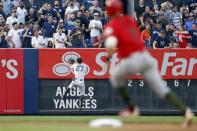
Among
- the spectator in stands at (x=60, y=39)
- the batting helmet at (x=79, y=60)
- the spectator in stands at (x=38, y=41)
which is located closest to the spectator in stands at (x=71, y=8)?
the spectator in stands at (x=60, y=39)

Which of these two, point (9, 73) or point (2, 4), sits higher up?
point (2, 4)

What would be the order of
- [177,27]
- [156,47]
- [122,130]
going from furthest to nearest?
Answer: [177,27], [156,47], [122,130]

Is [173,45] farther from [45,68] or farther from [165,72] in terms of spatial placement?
[45,68]

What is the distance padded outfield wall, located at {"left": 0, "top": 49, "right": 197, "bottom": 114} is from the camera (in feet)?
69.3

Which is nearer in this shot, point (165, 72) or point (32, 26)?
point (165, 72)

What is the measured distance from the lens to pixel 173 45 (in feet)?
73.2

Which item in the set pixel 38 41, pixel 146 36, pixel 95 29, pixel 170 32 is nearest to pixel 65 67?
pixel 38 41

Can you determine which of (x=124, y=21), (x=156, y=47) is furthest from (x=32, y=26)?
(x=124, y=21)

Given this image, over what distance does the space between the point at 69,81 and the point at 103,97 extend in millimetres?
1198

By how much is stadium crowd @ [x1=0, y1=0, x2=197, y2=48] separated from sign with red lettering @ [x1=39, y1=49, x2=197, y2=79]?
1.16m

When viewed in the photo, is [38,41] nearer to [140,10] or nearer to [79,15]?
[79,15]

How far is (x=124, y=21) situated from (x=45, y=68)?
31.6ft

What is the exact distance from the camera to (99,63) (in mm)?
21297

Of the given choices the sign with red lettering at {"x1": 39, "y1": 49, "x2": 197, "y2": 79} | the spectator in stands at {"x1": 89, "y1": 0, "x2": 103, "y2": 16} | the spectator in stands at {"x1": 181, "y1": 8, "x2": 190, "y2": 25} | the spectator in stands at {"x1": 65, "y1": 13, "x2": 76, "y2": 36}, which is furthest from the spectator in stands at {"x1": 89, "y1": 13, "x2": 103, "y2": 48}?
the spectator in stands at {"x1": 181, "y1": 8, "x2": 190, "y2": 25}
